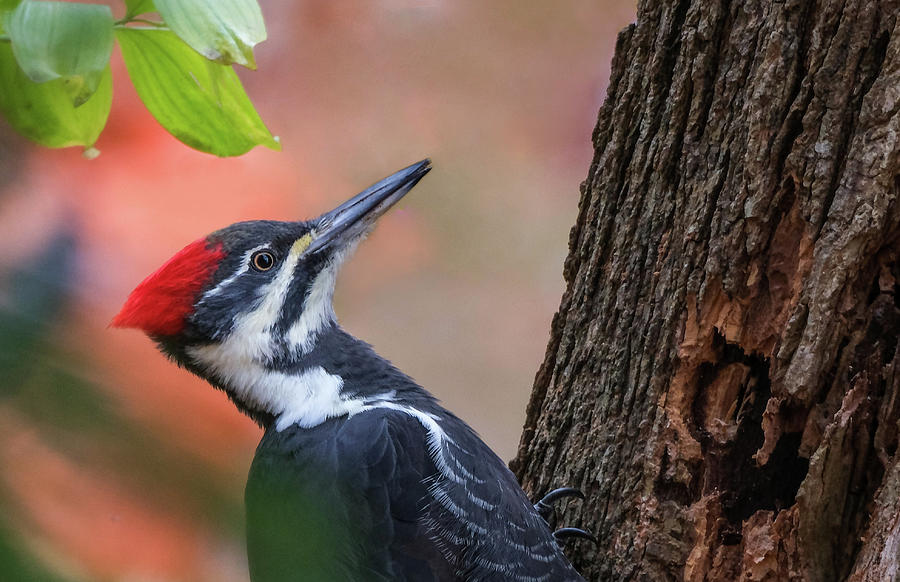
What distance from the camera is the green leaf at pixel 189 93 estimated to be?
3.42 feet

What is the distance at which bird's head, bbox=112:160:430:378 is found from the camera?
1.97 metres

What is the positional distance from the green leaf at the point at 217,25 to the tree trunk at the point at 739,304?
1.01m

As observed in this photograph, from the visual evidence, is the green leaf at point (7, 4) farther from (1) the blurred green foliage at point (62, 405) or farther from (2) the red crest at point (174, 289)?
(2) the red crest at point (174, 289)

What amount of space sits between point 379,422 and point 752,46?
1.03 metres

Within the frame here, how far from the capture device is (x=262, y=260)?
2.12m

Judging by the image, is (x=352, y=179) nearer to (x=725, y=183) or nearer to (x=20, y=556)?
(x=725, y=183)

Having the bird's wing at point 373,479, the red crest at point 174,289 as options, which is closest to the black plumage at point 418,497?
the bird's wing at point 373,479

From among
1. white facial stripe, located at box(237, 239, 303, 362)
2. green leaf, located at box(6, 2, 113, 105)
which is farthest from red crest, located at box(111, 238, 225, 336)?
green leaf, located at box(6, 2, 113, 105)

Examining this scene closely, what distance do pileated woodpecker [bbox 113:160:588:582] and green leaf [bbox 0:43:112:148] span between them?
0.74m

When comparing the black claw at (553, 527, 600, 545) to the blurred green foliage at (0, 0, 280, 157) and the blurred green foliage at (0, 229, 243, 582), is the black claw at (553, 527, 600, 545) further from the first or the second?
the blurred green foliage at (0, 229, 243, 582)

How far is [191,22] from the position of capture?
0.86 m

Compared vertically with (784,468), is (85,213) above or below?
below

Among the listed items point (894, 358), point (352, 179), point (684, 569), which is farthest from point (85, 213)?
point (352, 179)

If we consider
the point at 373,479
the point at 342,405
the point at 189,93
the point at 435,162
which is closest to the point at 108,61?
the point at 189,93
